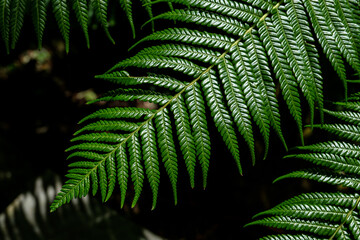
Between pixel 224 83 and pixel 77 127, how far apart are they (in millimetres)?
2317

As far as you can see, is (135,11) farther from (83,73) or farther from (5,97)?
(5,97)

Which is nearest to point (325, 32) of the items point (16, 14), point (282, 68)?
point (282, 68)

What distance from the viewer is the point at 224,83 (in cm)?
129

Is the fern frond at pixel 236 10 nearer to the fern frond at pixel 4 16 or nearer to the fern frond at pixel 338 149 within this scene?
the fern frond at pixel 338 149

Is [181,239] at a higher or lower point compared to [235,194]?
lower

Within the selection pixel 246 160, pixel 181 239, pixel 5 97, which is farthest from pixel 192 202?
pixel 5 97

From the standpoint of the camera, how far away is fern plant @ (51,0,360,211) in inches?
49.8

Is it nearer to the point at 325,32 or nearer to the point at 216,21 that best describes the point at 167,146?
the point at 216,21

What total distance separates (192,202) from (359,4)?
2174 millimetres

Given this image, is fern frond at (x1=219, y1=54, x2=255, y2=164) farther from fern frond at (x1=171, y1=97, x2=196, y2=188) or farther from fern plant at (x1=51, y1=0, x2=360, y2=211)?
fern frond at (x1=171, y1=97, x2=196, y2=188)

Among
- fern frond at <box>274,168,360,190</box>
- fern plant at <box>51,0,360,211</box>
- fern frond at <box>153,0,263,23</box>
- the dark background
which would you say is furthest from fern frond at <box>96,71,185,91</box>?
the dark background

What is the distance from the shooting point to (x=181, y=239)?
9.70 feet

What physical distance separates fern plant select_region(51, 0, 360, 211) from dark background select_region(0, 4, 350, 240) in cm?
70

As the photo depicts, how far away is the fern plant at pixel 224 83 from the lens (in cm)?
126
